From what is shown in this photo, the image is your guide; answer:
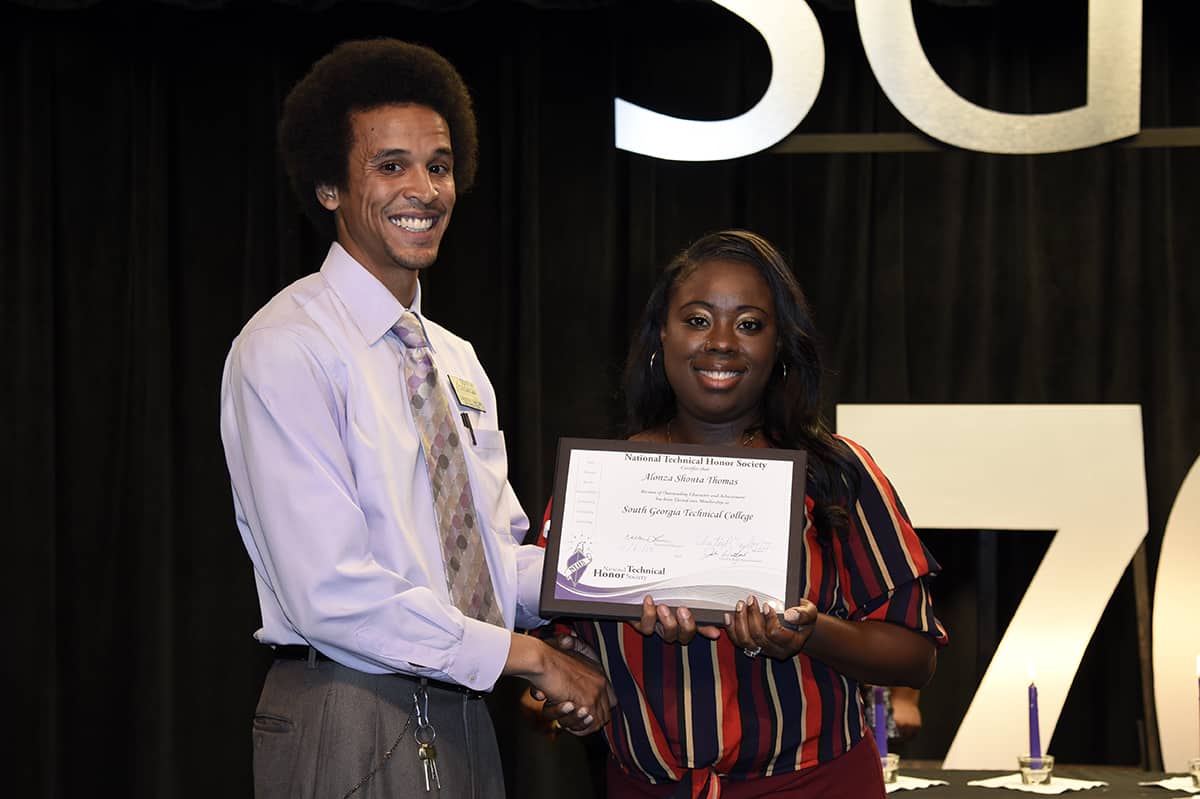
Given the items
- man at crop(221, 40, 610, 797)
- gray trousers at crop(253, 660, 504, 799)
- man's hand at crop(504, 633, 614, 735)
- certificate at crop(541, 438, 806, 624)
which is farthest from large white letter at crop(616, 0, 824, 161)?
gray trousers at crop(253, 660, 504, 799)

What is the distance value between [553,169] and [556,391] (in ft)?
2.47

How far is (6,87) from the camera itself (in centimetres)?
459

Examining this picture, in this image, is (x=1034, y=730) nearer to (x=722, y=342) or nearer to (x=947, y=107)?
(x=722, y=342)

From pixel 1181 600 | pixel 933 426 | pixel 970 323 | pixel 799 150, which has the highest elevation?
pixel 799 150

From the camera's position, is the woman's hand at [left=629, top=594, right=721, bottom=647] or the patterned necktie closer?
the woman's hand at [left=629, top=594, right=721, bottom=647]

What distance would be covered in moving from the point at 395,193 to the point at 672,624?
2.75 ft

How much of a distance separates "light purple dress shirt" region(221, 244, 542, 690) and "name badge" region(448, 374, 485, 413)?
151mm

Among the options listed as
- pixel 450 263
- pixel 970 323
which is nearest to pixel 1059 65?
pixel 970 323

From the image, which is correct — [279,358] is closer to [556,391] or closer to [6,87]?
[556,391]

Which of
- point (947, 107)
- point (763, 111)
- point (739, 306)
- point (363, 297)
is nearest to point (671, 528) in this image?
point (739, 306)

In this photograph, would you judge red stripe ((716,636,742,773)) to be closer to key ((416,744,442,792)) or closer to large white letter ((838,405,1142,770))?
key ((416,744,442,792))

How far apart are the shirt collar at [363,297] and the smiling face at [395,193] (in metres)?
0.04

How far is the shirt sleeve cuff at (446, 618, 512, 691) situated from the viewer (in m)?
1.96
